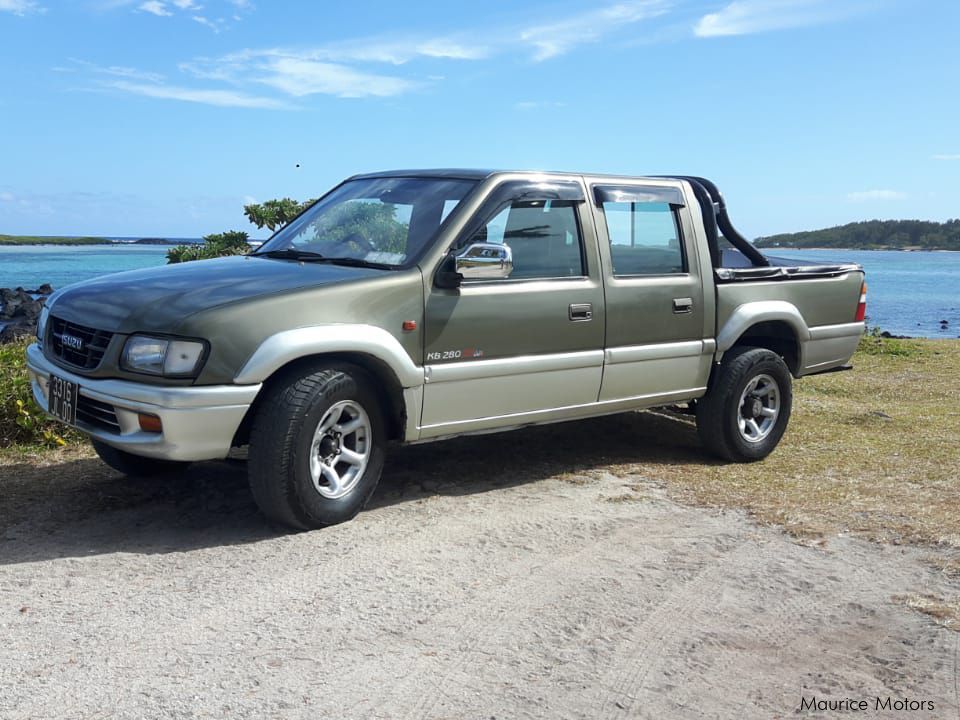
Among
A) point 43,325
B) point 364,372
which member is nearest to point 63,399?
point 43,325

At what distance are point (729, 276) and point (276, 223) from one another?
1055 cm

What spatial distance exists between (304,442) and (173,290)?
1.06 meters

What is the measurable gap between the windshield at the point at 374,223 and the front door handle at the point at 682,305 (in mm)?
1735

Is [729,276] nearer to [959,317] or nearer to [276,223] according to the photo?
[276,223]

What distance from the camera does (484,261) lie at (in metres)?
5.65

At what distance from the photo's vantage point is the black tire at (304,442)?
202 inches

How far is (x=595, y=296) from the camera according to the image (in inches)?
252

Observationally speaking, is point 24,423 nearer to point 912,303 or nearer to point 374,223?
point 374,223

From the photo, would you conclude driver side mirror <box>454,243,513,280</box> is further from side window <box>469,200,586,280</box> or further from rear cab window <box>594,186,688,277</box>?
rear cab window <box>594,186,688,277</box>

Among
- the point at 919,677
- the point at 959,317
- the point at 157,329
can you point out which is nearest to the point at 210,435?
the point at 157,329

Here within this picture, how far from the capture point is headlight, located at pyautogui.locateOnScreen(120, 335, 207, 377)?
4961mm

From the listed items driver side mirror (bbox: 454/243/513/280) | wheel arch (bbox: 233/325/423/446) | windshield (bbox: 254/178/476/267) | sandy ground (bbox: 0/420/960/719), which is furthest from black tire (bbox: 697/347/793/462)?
wheel arch (bbox: 233/325/423/446)

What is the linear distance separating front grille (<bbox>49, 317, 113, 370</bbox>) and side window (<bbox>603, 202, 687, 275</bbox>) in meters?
3.19

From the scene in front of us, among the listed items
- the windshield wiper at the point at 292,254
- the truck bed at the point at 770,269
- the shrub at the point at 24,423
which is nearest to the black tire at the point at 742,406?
the truck bed at the point at 770,269
